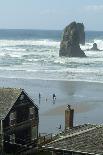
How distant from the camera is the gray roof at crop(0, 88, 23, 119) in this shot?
154ft

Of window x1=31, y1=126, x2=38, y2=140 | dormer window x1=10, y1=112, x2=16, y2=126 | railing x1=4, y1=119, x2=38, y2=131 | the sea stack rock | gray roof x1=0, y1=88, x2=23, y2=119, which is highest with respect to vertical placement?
the sea stack rock

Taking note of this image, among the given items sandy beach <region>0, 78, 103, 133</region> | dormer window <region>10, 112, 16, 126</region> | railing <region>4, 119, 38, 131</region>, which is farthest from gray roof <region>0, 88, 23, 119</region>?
sandy beach <region>0, 78, 103, 133</region>

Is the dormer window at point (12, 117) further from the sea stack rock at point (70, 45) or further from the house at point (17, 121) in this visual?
the sea stack rock at point (70, 45)

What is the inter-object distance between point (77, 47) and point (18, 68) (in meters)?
54.4

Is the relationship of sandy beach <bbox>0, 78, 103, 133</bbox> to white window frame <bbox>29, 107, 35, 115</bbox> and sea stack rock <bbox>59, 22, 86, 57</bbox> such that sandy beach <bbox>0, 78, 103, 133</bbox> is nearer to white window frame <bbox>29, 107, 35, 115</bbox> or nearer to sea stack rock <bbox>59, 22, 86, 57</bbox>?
white window frame <bbox>29, 107, 35, 115</bbox>

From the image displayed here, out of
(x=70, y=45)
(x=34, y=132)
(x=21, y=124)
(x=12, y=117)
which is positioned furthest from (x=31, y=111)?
(x=70, y=45)

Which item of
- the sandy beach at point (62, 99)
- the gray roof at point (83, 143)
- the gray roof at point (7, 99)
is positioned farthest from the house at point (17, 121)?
the gray roof at point (83, 143)

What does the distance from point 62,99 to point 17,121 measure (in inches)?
1075

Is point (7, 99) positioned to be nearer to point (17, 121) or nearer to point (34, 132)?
point (17, 121)

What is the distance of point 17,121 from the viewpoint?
159 feet

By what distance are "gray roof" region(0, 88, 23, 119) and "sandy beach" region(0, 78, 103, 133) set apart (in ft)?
28.0

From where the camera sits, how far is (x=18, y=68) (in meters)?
122

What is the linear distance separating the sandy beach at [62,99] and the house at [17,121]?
5286mm

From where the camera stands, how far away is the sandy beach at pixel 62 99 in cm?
6084
